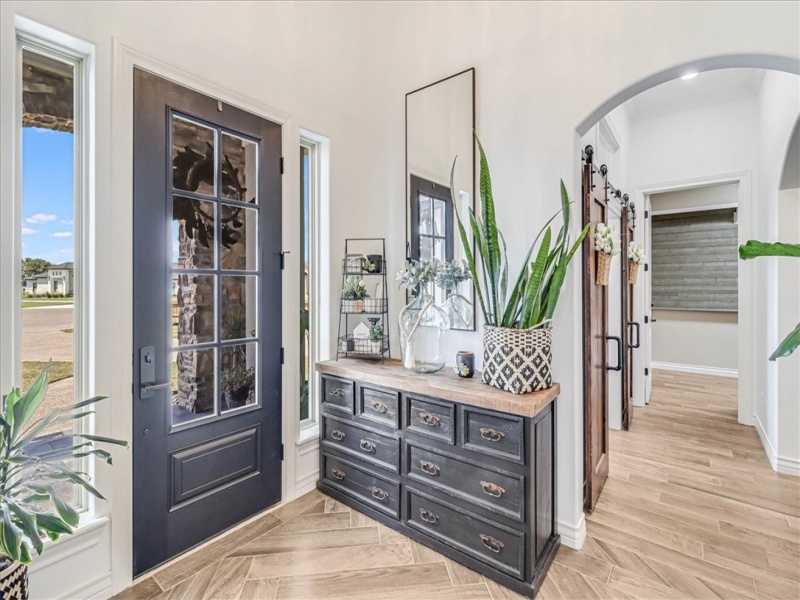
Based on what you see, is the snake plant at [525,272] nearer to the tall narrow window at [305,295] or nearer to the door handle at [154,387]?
the tall narrow window at [305,295]

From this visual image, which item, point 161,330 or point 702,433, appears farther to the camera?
point 702,433

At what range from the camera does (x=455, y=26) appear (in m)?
2.52

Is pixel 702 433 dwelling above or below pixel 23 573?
below

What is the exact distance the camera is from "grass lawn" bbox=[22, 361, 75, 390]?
1.63m

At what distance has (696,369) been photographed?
20.4ft

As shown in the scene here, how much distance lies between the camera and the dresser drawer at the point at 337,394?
2447 millimetres

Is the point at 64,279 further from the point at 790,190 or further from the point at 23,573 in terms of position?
the point at 790,190

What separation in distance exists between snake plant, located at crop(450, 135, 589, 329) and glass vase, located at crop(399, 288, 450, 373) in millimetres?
344

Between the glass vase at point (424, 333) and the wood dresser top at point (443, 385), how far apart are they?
0.06 meters

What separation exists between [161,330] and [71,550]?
959mm

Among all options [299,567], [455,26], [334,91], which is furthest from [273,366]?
[455,26]

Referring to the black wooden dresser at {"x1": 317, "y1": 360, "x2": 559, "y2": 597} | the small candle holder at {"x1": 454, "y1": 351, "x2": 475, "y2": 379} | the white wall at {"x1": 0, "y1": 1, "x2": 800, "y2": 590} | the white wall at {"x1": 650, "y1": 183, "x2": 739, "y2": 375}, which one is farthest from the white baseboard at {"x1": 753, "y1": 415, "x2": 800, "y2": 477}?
the white wall at {"x1": 650, "y1": 183, "x2": 739, "y2": 375}

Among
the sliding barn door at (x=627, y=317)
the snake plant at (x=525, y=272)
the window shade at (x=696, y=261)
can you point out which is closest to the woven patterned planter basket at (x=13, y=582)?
the snake plant at (x=525, y=272)

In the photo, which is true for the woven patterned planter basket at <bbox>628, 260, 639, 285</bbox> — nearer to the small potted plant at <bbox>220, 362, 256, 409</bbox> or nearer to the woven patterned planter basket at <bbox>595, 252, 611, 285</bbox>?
the woven patterned planter basket at <bbox>595, 252, 611, 285</bbox>
